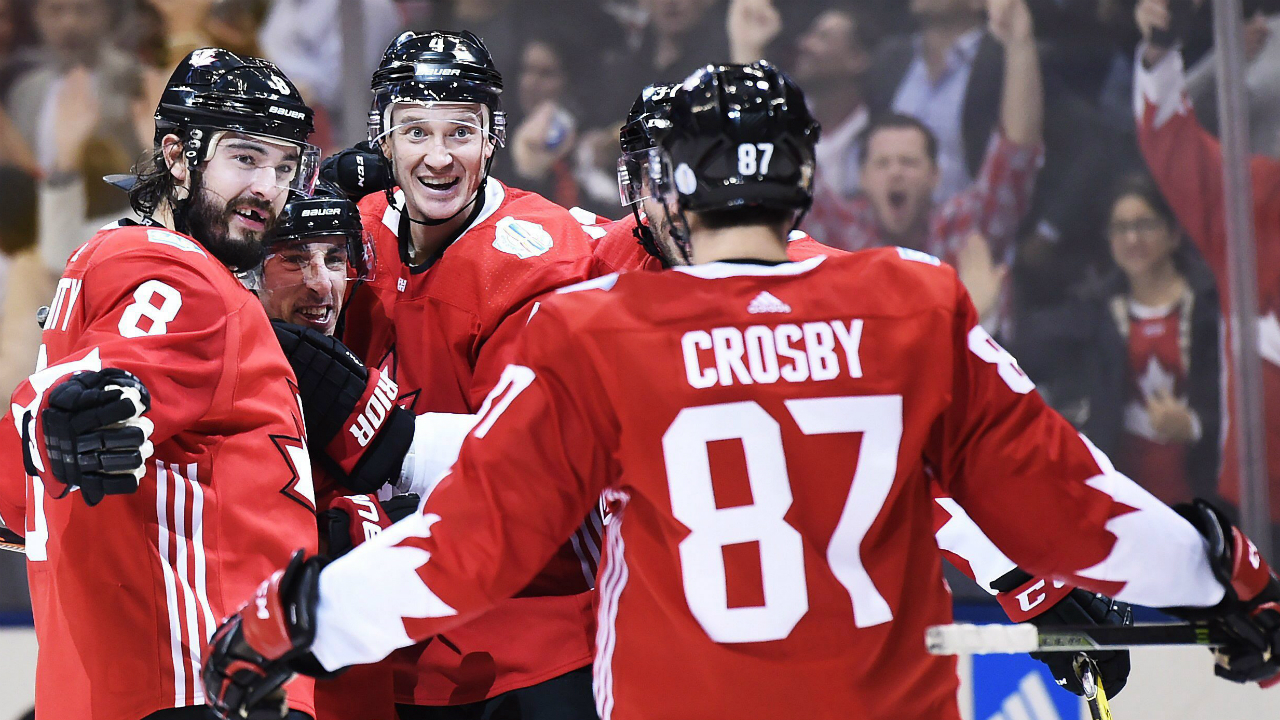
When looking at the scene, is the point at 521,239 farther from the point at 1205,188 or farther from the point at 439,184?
the point at 1205,188

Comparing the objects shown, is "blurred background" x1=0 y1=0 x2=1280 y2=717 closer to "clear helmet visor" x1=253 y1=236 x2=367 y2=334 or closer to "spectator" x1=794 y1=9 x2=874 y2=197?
"spectator" x1=794 y1=9 x2=874 y2=197

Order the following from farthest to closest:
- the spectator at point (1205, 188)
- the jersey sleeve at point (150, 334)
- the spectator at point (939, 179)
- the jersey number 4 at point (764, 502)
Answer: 1. the spectator at point (939, 179)
2. the spectator at point (1205, 188)
3. the jersey sleeve at point (150, 334)
4. the jersey number 4 at point (764, 502)

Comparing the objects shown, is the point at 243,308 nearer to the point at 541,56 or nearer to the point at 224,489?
the point at 224,489

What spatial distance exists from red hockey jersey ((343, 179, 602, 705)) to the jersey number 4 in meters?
1.04

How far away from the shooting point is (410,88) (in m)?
2.88

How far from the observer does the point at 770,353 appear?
5.39ft

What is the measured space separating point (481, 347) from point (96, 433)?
1023 mm

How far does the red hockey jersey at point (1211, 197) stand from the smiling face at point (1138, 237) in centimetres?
7

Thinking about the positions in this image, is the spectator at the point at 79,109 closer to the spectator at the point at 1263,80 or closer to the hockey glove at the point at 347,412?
the hockey glove at the point at 347,412

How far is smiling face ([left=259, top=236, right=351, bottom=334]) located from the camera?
8.87ft

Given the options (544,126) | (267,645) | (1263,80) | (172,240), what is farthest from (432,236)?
(1263,80)

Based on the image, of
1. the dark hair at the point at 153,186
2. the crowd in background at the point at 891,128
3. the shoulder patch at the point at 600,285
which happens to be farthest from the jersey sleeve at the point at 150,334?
the crowd in background at the point at 891,128

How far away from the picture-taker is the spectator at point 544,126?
496 centimetres

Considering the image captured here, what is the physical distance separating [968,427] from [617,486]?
437 mm
